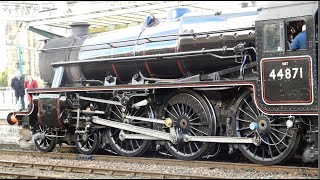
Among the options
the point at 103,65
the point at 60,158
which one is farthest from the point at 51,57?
the point at 60,158

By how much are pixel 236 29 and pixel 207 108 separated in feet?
5.51

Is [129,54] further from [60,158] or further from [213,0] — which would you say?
[213,0]

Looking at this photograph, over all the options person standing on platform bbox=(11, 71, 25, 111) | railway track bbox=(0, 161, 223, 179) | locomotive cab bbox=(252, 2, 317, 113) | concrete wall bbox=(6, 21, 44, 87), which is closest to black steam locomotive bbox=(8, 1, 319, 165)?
locomotive cab bbox=(252, 2, 317, 113)

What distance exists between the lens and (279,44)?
8688 mm

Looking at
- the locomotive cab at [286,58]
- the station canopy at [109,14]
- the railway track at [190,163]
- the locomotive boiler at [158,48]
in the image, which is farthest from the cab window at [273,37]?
the station canopy at [109,14]

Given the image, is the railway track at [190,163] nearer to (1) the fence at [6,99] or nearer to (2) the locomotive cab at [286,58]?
(2) the locomotive cab at [286,58]

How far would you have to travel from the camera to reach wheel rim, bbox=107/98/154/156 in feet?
36.0

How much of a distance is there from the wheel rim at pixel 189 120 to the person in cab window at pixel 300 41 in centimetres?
222

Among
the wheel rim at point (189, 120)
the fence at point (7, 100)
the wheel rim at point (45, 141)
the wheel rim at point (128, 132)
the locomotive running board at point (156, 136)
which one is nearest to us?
the locomotive running board at point (156, 136)

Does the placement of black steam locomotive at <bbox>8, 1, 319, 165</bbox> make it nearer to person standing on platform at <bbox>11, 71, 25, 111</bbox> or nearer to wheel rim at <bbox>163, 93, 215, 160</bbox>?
wheel rim at <bbox>163, 93, 215, 160</bbox>

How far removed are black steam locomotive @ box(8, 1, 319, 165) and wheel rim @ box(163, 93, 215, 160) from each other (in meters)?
0.02

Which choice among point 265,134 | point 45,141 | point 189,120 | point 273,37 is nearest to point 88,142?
point 45,141

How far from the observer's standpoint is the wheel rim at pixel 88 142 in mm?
11656

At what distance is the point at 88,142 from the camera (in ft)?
39.1
